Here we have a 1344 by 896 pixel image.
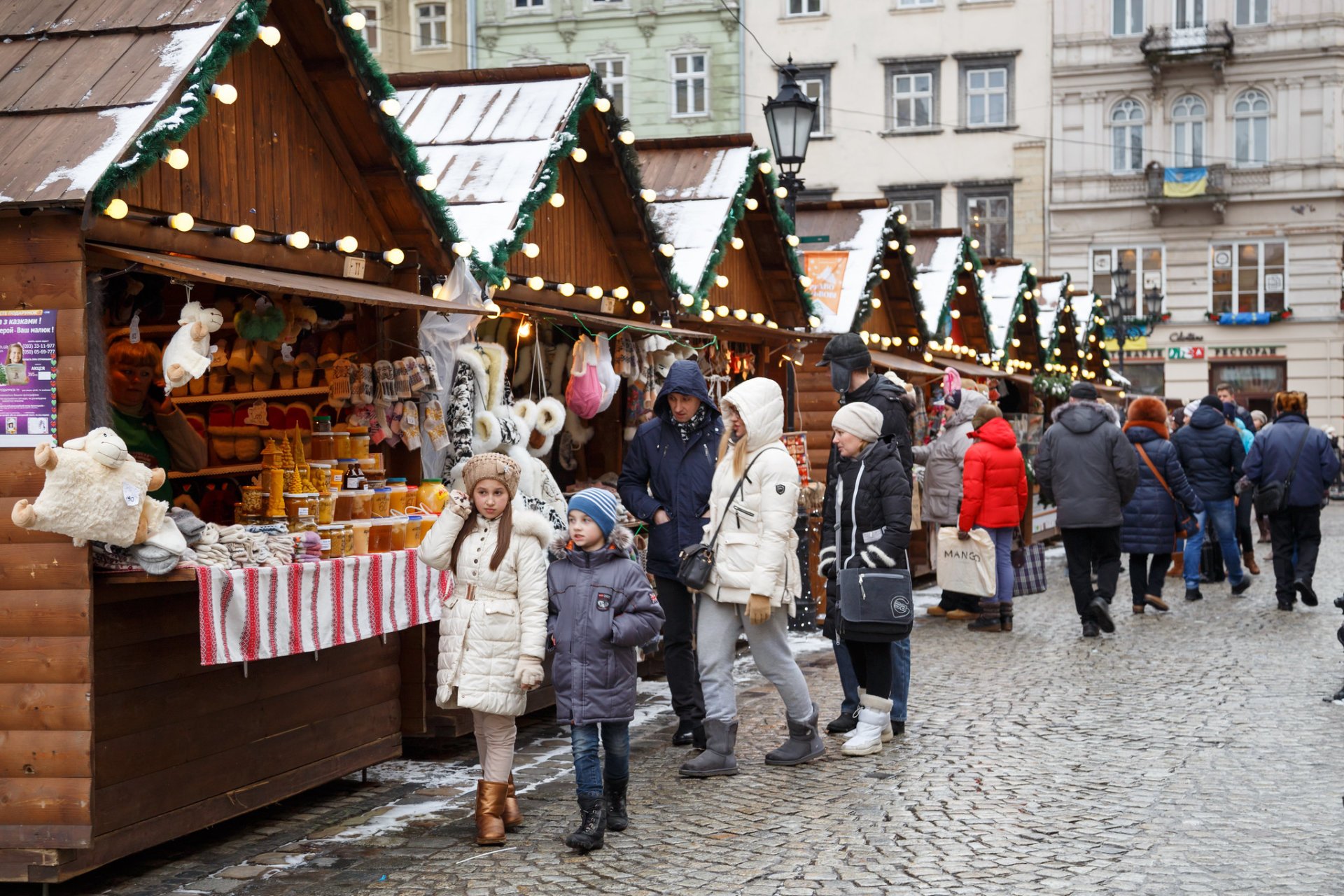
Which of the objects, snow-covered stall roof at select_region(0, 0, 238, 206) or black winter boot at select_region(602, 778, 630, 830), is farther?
black winter boot at select_region(602, 778, 630, 830)

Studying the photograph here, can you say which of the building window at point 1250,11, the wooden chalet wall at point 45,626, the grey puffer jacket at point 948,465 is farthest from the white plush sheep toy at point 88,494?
the building window at point 1250,11

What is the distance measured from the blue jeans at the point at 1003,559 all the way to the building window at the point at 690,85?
28246mm

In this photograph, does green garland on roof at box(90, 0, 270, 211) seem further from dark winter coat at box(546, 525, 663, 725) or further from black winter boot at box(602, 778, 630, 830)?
black winter boot at box(602, 778, 630, 830)

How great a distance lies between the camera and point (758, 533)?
7.52 meters

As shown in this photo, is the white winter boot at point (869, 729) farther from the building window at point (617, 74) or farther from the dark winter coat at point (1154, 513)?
→ the building window at point (617, 74)

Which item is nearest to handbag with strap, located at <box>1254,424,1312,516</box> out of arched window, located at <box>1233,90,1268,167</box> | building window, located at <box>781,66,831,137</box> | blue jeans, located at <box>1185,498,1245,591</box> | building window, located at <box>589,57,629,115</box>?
blue jeans, located at <box>1185,498,1245,591</box>

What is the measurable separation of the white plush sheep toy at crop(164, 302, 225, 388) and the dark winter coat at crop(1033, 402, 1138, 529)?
7815mm

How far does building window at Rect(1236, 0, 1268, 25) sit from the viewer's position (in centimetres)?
3853

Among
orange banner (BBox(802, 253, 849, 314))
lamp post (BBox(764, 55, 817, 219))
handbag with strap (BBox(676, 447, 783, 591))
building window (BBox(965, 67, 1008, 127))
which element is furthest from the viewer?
building window (BBox(965, 67, 1008, 127))

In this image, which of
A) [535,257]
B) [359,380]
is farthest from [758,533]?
[535,257]

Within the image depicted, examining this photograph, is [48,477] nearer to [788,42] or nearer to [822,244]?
[822,244]

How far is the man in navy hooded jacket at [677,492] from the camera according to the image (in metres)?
7.98

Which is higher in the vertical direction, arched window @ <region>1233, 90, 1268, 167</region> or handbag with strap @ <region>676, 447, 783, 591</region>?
arched window @ <region>1233, 90, 1268, 167</region>

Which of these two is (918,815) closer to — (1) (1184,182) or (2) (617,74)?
(1) (1184,182)
